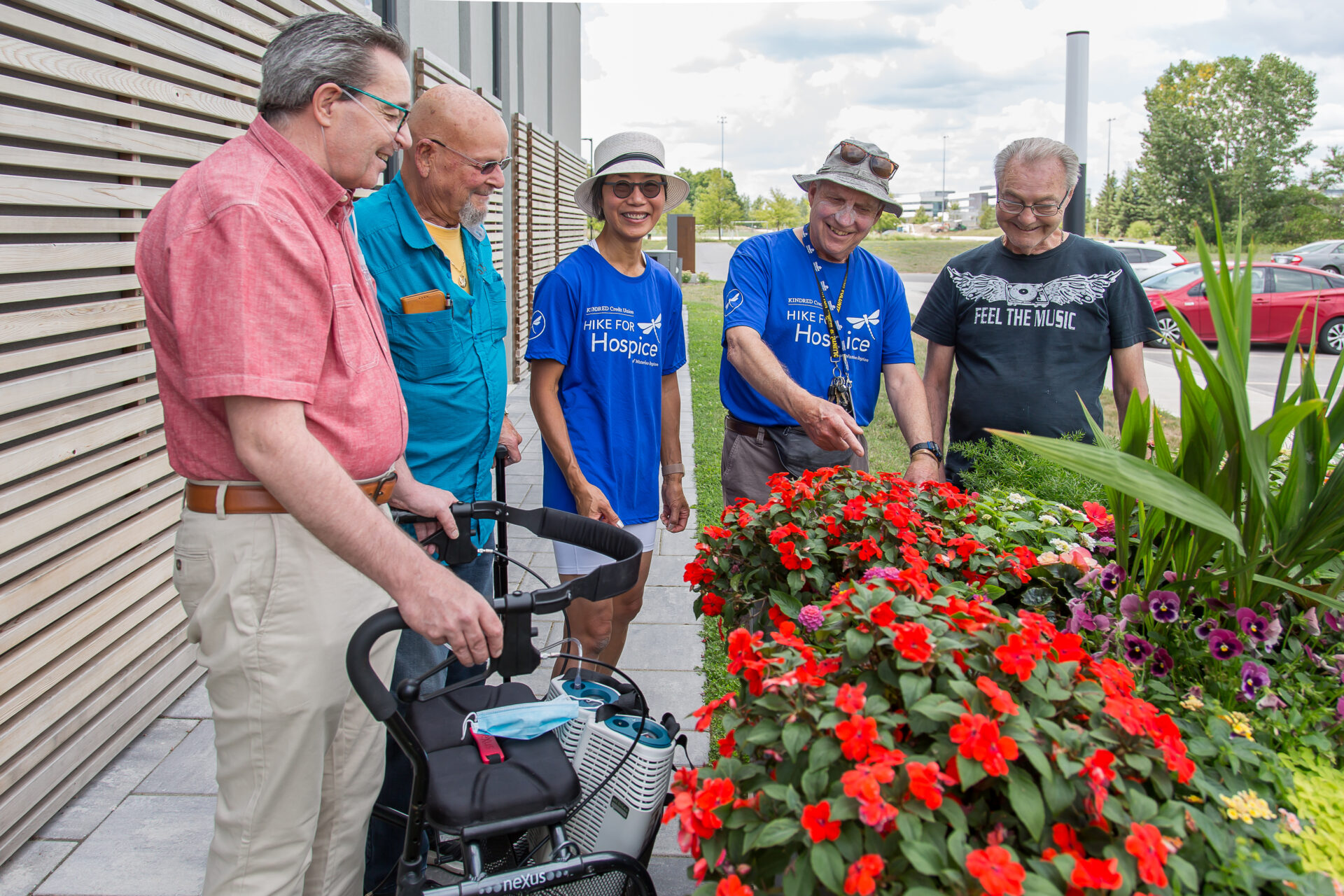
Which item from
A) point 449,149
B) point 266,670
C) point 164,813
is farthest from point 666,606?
point 266,670

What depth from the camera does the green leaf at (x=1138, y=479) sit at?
140 cm

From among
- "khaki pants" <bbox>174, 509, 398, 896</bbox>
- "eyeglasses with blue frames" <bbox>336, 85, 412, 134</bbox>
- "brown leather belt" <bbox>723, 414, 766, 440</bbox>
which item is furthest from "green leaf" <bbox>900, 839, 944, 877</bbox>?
"brown leather belt" <bbox>723, 414, 766, 440</bbox>

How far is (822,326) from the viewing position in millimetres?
3148

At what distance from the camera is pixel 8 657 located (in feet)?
8.63

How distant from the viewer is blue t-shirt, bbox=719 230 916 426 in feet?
10.3

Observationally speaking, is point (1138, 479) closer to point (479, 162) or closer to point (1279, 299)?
point (479, 162)

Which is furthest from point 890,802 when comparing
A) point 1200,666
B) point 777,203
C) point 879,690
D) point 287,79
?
point 777,203

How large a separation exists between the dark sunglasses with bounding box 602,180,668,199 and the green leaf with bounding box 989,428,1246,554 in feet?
6.33

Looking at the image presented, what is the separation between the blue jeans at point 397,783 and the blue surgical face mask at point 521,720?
26cm

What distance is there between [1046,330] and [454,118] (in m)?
2.06

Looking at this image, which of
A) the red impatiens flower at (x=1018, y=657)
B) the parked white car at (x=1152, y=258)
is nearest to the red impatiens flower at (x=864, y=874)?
the red impatiens flower at (x=1018, y=657)

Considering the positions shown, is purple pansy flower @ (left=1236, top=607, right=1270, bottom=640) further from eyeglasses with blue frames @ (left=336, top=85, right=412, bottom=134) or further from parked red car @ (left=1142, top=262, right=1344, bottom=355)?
parked red car @ (left=1142, top=262, right=1344, bottom=355)

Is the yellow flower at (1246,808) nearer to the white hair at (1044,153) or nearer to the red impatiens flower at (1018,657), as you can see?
the red impatiens flower at (1018,657)

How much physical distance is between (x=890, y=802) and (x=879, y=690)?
0.23 meters
